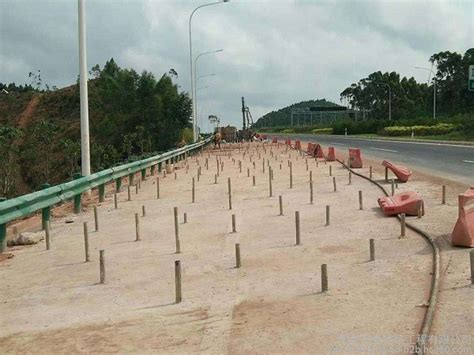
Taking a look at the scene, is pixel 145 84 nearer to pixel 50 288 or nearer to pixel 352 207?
pixel 352 207

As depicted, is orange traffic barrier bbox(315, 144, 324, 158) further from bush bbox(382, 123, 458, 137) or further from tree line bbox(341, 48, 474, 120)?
tree line bbox(341, 48, 474, 120)

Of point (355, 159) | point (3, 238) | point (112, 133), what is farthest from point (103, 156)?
point (3, 238)

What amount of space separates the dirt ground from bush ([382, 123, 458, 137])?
49.4 metres

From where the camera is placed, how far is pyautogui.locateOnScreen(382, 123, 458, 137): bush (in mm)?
57350

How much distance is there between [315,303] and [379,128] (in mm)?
73994

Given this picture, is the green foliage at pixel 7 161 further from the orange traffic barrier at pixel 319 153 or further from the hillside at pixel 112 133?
the orange traffic barrier at pixel 319 153

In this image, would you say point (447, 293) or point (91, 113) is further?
point (91, 113)

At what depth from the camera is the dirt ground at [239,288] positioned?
4789 millimetres

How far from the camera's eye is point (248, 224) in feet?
32.3

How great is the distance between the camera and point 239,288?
6.15 metres

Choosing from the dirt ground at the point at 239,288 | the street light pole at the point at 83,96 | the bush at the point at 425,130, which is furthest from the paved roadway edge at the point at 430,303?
the bush at the point at 425,130

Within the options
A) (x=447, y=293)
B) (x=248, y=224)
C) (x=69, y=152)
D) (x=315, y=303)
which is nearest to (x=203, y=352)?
(x=315, y=303)

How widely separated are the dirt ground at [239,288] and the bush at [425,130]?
49386 millimetres

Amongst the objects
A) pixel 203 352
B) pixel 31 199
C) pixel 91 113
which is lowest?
pixel 203 352
